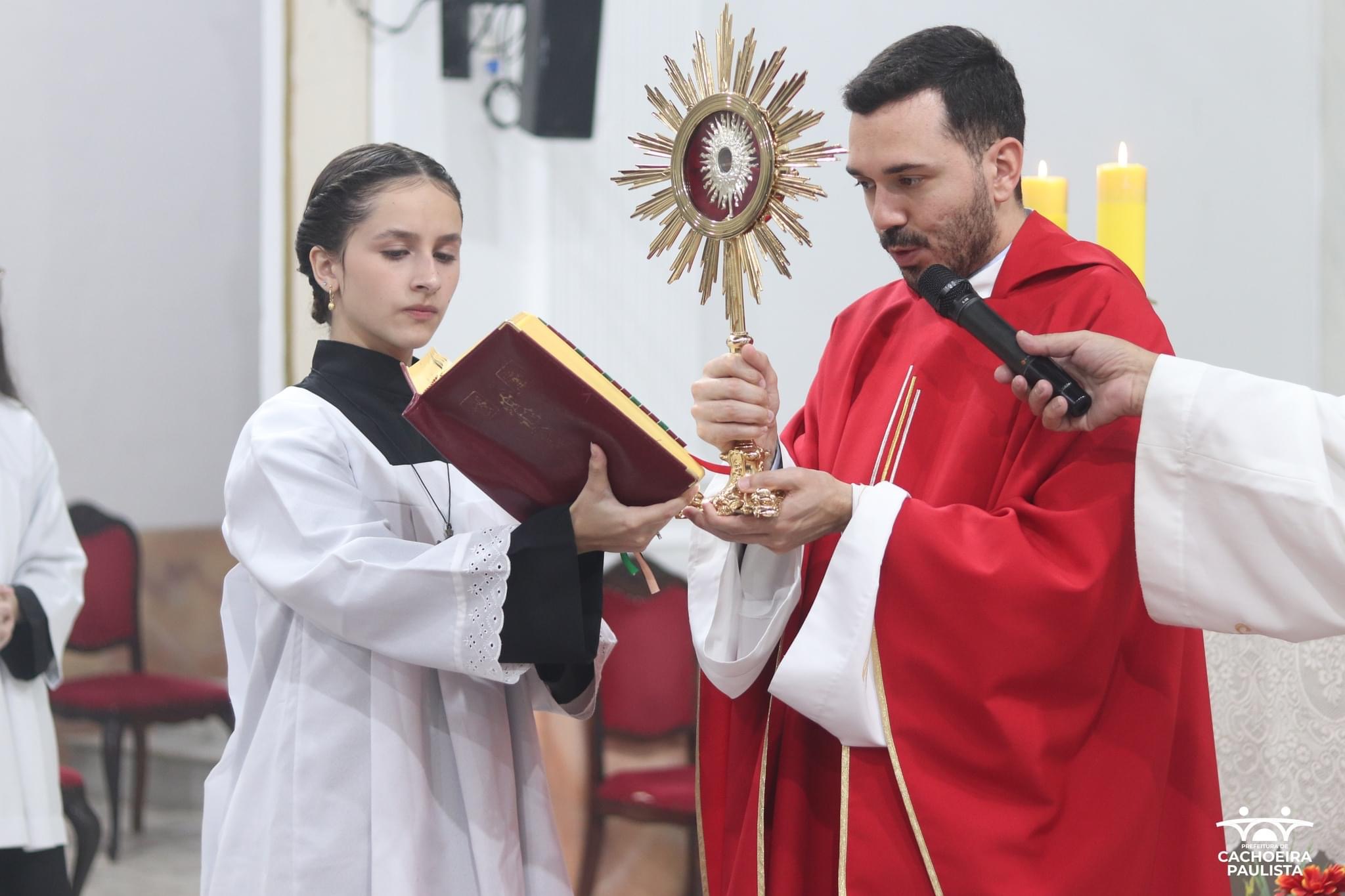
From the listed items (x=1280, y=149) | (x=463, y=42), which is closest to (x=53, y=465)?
(x=463, y=42)

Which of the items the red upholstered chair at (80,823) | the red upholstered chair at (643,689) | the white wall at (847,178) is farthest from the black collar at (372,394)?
the red upholstered chair at (80,823)

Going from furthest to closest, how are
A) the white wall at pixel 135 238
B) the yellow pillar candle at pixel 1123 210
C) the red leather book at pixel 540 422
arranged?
1. the white wall at pixel 135 238
2. the yellow pillar candle at pixel 1123 210
3. the red leather book at pixel 540 422

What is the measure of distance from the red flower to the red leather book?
1.33m

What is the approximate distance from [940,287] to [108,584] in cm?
503

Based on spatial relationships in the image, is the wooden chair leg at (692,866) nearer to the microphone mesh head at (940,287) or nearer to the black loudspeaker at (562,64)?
the black loudspeaker at (562,64)

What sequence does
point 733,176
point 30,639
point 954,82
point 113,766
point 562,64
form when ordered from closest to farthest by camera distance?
point 733,176 → point 954,82 → point 30,639 → point 562,64 → point 113,766

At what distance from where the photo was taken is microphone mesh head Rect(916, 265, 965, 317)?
6.53 feet

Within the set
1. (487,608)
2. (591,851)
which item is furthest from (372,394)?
(591,851)

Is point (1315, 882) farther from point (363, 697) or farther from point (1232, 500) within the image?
point (363, 697)

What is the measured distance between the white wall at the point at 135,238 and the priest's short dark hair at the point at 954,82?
5342mm

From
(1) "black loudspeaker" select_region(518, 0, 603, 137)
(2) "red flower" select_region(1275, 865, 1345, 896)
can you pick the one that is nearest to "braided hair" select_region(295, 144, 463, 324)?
(2) "red flower" select_region(1275, 865, 1345, 896)

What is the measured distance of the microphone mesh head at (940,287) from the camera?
1.99 metres

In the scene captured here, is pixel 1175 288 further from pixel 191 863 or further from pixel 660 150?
pixel 191 863

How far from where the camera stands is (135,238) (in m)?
6.67
